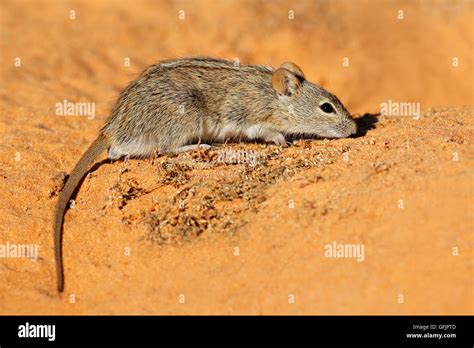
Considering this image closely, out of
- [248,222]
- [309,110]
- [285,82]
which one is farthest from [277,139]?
[248,222]

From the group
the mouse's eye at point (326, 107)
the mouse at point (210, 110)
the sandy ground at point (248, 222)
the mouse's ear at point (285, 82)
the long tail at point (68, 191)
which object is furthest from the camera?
the mouse's eye at point (326, 107)

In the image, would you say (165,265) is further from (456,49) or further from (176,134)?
(456,49)

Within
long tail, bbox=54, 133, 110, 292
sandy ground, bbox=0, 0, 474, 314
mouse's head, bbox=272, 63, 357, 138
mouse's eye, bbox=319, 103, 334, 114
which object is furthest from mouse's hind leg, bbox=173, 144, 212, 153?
mouse's eye, bbox=319, 103, 334, 114

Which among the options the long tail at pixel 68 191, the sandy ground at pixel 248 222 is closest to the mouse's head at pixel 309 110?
the sandy ground at pixel 248 222

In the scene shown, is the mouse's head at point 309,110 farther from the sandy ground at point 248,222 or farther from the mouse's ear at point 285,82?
the sandy ground at point 248,222

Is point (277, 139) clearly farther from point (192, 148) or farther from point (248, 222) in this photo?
point (248, 222)

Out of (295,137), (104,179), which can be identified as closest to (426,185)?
(295,137)
